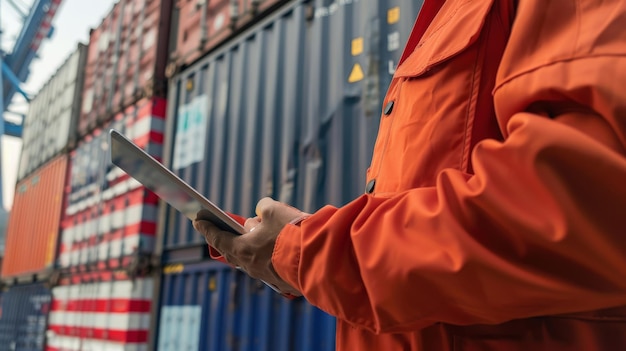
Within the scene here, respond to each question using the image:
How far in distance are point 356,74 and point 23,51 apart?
51.4 feet

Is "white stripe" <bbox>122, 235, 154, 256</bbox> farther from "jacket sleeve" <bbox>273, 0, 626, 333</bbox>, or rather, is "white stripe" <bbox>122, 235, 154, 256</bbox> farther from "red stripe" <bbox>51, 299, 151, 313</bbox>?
"jacket sleeve" <bbox>273, 0, 626, 333</bbox>

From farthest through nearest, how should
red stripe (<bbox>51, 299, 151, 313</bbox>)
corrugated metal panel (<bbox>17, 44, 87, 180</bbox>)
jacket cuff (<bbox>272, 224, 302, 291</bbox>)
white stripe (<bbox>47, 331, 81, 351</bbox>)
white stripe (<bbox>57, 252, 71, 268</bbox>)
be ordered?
1. corrugated metal panel (<bbox>17, 44, 87, 180</bbox>)
2. white stripe (<bbox>57, 252, 71, 268</bbox>)
3. white stripe (<bbox>47, 331, 81, 351</bbox>)
4. red stripe (<bbox>51, 299, 151, 313</bbox>)
5. jacket cuff (<bbox>272, 224, 302, 291</bbox>)

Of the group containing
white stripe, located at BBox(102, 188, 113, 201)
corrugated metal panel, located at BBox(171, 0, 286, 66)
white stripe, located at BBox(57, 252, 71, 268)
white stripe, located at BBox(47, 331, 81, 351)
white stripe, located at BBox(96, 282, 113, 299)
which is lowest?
white stripe, located at BBox(47, 331, 81, 351)

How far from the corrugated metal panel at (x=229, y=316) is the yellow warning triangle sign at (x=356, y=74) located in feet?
3.72

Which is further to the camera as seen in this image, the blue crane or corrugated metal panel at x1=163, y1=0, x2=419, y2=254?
the blue crane

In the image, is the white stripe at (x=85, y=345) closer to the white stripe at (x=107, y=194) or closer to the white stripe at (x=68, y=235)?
the white stripe at (x=68, y=235)

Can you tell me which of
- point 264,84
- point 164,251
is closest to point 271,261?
point 264,84

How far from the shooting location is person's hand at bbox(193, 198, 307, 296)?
0.82 meters

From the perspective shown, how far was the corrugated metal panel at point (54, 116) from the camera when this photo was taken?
5953 mm

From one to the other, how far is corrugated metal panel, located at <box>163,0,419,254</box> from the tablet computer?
1354mm

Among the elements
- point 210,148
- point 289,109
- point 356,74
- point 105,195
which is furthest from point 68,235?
point 356,74

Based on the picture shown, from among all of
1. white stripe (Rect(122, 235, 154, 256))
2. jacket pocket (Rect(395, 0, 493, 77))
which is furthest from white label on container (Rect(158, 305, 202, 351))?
jacket pocket (Rect(395, 0, 493, 77))

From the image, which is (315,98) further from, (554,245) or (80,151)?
(80,151)

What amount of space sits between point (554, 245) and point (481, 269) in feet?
0.29
